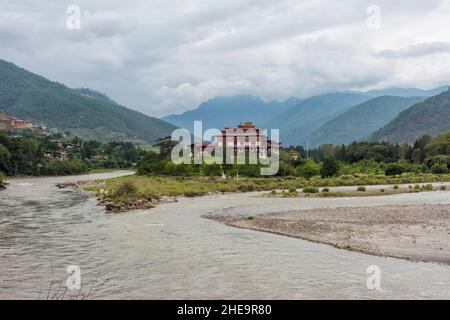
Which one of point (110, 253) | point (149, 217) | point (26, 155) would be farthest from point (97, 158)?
point (110, 253)

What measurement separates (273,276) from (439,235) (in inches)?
497

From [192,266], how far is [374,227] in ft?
47.0

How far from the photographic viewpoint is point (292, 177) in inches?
3526

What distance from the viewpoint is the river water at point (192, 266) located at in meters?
15.3

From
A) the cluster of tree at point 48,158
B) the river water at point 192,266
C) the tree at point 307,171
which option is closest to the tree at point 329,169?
the tree at point 307,171

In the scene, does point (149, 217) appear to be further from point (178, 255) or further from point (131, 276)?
point (131, 276)

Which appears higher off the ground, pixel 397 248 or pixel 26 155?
pixel 26 155

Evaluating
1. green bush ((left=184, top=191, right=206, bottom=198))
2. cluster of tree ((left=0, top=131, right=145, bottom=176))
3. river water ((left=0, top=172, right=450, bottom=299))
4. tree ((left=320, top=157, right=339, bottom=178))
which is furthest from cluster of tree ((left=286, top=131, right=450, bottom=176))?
cluster of tree ((left=0, top=131, right=145, bottom=176))

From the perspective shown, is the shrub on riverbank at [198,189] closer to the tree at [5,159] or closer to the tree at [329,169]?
the tree at [329,169]

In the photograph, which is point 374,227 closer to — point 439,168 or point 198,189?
point 198,189

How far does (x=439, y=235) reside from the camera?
81.6 feet

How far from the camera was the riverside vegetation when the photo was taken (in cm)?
5727

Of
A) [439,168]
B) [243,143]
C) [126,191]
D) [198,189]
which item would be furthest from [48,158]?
[439,168]
